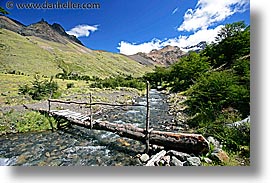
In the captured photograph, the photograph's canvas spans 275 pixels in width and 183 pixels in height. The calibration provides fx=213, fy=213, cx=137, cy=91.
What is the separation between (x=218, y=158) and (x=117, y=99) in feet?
15.9

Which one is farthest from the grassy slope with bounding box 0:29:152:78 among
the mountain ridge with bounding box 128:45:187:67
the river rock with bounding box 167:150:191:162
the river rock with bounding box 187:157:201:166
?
the river rock with bounding box 187:157:201:166

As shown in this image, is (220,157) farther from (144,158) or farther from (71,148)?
(71,148)

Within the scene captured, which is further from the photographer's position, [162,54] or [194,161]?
[162,54]

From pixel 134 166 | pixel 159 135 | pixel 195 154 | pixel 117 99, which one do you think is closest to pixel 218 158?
pixel 195 154

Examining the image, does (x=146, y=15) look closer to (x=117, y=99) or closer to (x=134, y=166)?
(x=134, y=166)

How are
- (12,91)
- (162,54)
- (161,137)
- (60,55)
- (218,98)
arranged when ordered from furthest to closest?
(60,55), (12,91), (162,54), (218,98), (161,137)

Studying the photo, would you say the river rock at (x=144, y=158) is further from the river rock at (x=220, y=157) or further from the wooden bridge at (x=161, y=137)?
the river rock at (x=220, y=157)

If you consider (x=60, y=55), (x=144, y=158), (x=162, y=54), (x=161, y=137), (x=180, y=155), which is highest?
(x=60, y=55)

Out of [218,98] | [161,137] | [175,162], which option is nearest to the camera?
[175,162]

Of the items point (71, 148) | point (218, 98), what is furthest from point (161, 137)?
point (71, 148)

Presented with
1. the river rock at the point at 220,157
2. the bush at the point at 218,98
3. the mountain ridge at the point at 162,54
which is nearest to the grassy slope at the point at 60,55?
the mountain ridge at the point at 162,54

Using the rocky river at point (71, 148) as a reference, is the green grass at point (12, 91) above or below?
above

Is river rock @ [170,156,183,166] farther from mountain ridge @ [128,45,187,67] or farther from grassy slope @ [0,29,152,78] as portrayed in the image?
grassy slope @ [0,29,152,78]

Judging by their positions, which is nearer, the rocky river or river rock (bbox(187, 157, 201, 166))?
river rock (bbox(187, 157, 201, 166))
